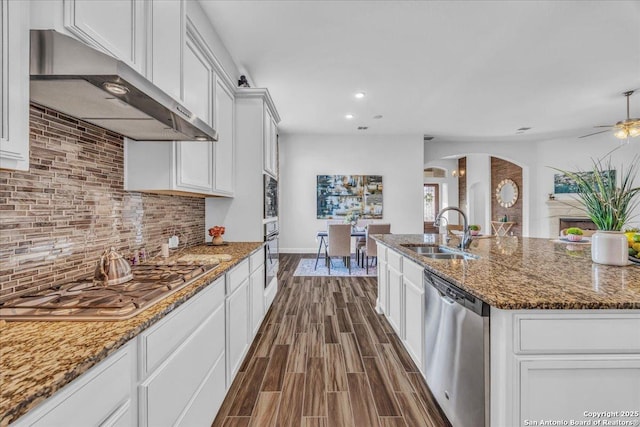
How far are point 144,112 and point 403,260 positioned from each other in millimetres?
1897

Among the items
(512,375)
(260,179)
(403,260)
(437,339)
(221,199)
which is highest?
(260,179)

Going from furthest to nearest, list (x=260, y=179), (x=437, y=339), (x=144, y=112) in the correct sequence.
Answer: (x=260, y=179), (x=437, y=339), (x=144, y=112)

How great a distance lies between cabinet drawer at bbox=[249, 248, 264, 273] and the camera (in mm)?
2373

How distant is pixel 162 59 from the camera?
145 centimetres

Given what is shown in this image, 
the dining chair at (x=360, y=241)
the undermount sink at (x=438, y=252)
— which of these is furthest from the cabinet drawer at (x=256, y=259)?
the dining chair at (x=360, y=241)

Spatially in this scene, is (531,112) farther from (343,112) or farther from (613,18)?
(343,112)

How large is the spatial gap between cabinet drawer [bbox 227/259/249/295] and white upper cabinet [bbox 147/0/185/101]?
3.58ft

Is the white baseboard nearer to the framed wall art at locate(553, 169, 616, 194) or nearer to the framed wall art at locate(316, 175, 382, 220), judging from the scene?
the framed wall art at locate(316, 175, 382, 220)

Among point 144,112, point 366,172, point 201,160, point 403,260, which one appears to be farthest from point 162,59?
point 366,172

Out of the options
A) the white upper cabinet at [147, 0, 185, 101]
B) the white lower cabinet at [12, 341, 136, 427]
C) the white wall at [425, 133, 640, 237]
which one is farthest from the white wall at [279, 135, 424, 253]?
the white lower cabinet at [12, 341, 136, 427]

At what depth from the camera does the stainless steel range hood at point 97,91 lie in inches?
33.9

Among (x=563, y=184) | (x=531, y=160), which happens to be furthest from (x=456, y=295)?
(x=531, y=160)

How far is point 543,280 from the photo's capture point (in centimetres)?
131

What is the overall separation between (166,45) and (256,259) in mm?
1674
